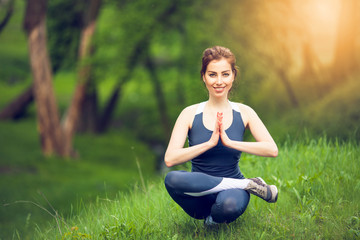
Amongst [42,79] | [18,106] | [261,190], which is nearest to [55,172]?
[42,79]

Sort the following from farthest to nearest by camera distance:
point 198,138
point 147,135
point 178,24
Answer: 1. point 147,135
2. point 178,24
3. point 198,138

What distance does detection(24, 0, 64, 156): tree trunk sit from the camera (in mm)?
13113

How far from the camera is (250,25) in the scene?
14.7 m

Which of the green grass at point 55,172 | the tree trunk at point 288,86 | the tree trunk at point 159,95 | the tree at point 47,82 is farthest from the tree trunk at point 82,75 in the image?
the tree trunk at point 288,86

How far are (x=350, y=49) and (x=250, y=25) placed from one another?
124 inches

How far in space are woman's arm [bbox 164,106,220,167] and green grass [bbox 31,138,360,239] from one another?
2.03 ft

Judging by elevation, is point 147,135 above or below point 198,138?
below

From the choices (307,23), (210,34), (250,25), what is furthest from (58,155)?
(307,23)

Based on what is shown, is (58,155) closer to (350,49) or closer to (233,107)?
(350,49)

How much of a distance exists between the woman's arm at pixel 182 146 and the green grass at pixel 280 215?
2.03 ft

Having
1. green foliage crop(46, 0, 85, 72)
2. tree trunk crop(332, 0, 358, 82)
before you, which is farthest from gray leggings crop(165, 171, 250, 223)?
green foliage crop(46, 0, 85, 72)

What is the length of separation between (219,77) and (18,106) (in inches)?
658

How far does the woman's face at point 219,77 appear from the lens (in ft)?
11.8

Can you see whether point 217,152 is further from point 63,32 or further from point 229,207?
point 63,32
